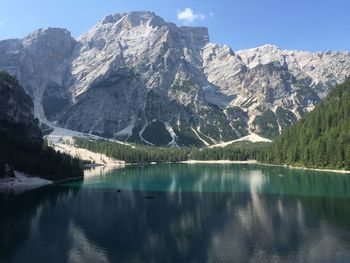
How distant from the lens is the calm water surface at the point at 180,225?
217 feet

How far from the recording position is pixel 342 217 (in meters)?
89.6

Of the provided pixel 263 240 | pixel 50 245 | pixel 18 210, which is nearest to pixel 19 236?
pixel 50 245

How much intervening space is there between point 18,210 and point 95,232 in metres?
39.3

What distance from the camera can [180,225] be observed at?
88250mm

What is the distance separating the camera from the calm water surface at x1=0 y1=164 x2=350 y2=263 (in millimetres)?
66125

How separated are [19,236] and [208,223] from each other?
39.3 metres

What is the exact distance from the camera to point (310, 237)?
74.3 meters

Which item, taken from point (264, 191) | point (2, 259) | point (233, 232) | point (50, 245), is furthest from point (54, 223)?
point (264, 191)

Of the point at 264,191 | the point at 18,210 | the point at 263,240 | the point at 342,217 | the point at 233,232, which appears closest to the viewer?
the point at 263,240

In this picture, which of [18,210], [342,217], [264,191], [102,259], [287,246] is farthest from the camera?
[264,191]

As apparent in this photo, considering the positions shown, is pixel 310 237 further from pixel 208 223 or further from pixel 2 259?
pixel 2 259

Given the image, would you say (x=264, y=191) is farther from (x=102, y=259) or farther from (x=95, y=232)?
(x=102, y=259)

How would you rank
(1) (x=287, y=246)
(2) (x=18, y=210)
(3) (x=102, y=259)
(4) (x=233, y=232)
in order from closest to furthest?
(3) (x=102, y=259)
(1) (x=287, y=246)
(4) (x=233, y=232)
(2) (x=18, y=210)

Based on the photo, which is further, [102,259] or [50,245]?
[50,245]
